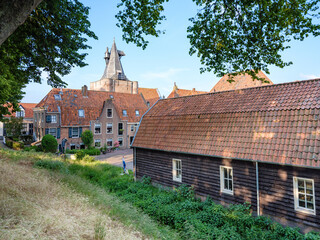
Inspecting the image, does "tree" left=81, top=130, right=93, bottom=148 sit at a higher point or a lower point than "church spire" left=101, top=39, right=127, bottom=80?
lower

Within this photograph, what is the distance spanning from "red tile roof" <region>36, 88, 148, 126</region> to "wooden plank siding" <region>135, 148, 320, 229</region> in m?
23.2

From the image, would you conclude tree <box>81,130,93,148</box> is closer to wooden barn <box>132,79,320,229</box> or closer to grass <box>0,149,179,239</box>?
wooden barn <box>132,79,320,229</box>

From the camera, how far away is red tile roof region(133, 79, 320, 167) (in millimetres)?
8859

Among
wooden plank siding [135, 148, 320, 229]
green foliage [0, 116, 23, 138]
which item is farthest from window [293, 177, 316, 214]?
green foliage [0, 116, 23, 138]

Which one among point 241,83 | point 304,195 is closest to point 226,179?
point 304,195

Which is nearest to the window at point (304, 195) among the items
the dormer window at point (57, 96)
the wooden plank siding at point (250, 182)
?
the wooden plank siding at point (250, 182)

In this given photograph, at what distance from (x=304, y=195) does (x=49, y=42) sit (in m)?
11.5

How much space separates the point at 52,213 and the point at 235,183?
823cm

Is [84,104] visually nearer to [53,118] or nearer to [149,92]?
[53,118]

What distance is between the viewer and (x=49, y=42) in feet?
25.8

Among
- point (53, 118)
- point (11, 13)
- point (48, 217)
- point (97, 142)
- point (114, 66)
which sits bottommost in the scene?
point (97, 142)

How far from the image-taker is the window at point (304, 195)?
827cm

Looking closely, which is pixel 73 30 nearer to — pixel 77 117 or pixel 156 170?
pixel 156 170

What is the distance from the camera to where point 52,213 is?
5.07 m
